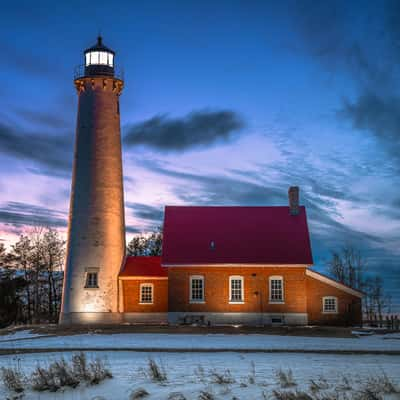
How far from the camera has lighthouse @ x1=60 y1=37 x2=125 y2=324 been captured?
36625mm

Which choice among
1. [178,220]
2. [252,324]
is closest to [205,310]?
[252,324]

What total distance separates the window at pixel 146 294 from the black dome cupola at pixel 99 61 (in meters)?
13.4

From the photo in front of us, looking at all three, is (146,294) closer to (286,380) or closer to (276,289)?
(276,289)

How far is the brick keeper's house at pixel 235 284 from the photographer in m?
36.5

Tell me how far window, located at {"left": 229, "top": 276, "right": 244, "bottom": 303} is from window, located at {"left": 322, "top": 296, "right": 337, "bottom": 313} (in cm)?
508

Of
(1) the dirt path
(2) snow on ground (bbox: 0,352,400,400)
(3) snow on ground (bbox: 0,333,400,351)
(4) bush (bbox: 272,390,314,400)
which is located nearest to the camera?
(4) bush (bbox: 272,390,314,400)

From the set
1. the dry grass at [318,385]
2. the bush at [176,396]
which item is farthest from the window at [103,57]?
the bush at [176,396]

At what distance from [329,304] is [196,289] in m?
8.11

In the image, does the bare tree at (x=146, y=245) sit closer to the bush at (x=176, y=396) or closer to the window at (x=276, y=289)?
the window at (x=276, y=289)

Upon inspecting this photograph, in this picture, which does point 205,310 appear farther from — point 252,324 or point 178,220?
point 178,220

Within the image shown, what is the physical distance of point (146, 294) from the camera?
3812cm

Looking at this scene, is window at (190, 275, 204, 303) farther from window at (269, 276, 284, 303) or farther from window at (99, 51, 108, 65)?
window at (99, 51, 108, 65)

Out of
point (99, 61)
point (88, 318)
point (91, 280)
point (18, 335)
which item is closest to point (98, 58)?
point (99, 61)

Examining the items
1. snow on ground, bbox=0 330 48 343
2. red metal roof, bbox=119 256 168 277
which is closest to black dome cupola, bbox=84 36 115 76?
red metal roof, bbox=119 256 168 277
